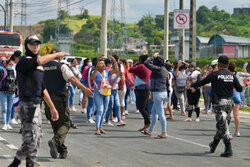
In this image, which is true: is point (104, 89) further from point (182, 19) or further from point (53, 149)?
point (182, 19)

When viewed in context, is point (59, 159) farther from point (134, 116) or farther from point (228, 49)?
point (228, 49)

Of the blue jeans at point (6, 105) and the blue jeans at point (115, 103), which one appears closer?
the blue jeans at point (6, 105)

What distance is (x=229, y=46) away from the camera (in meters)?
81.1

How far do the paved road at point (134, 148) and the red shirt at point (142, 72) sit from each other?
141cm

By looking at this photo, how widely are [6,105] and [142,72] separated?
11.9 ft

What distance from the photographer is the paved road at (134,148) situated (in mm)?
8531

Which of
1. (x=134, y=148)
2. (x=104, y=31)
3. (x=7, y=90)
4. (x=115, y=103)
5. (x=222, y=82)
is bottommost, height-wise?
(x=134, y=148)

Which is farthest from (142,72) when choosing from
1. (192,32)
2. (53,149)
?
(192,32)

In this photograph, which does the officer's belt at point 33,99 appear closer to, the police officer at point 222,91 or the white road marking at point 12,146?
the white road marking at point 12,146

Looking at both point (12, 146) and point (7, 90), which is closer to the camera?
point (12, 146)

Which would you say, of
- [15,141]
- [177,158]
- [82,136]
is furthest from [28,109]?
[82,136]

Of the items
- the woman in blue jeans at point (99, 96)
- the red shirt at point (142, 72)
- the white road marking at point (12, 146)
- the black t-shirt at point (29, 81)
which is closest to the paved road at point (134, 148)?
the white road marking at point (12, 146)

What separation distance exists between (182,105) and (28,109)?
10996 mm

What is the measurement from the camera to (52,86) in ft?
29.5
